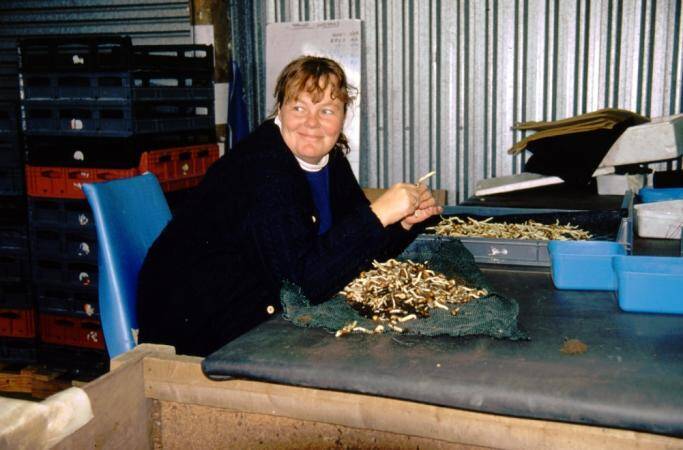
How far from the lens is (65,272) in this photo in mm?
4160

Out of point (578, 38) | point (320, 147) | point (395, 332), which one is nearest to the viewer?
point (395, 332)

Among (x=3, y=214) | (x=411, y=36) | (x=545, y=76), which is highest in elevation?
(x=411, y=36)

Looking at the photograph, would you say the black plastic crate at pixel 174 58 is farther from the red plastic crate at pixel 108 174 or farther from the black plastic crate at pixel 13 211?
the black plastic crate at pixel 13 211

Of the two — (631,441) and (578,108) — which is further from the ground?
(578,108)

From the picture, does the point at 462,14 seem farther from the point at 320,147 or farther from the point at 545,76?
the point at 320,147

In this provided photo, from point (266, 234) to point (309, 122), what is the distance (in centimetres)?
55

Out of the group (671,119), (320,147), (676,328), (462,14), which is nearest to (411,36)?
(462,14)

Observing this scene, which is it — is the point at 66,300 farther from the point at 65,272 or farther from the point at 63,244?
the point at 63,244

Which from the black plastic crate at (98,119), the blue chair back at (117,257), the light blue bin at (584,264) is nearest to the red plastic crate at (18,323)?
the black plastic crate at (98,119)

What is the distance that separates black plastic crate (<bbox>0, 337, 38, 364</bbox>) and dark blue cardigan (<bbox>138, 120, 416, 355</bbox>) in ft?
8.43

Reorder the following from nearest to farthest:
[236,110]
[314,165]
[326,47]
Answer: [314,165] → [326,47] → [236,110]

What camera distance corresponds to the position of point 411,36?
14.8ft

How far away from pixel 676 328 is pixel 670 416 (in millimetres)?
505

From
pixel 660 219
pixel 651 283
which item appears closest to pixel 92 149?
pixel 660 219
